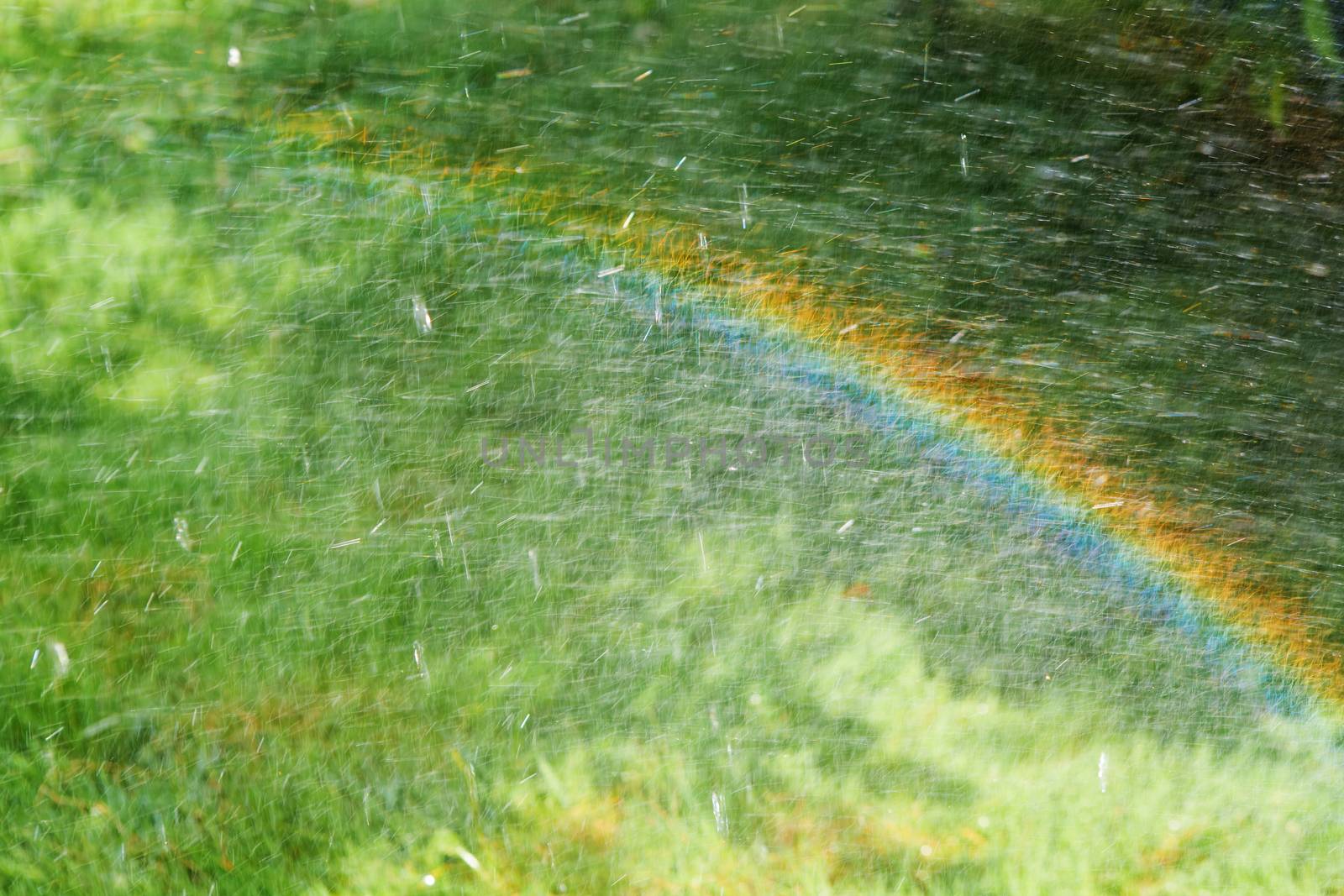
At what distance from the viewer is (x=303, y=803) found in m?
2.15

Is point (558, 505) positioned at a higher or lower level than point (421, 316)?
lower

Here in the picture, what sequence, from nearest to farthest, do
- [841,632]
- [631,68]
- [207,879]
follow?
[207,879], [841,632], [631,68]

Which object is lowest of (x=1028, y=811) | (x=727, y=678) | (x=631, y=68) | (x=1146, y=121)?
(x=1028, y=811)

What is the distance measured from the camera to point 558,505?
268 cm

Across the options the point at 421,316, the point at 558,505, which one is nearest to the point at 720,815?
the point at 558,505

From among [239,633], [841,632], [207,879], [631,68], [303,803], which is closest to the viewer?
[207,879]

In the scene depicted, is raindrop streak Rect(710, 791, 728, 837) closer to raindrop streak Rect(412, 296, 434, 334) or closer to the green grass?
the green grass

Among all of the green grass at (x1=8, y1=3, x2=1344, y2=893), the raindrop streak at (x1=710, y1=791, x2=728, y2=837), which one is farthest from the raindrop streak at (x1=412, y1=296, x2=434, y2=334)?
the raindrop streak at (x1=710, y1=791, x2=728, y2=837)

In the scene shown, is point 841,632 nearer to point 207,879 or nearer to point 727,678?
point 727,678

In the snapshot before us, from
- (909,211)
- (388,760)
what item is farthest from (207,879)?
(909,211)

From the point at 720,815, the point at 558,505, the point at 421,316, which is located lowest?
the point at 720,815

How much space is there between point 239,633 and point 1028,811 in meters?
1.96

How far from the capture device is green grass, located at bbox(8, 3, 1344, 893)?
219 centimetres

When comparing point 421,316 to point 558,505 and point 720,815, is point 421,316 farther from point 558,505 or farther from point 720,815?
point 720,815
